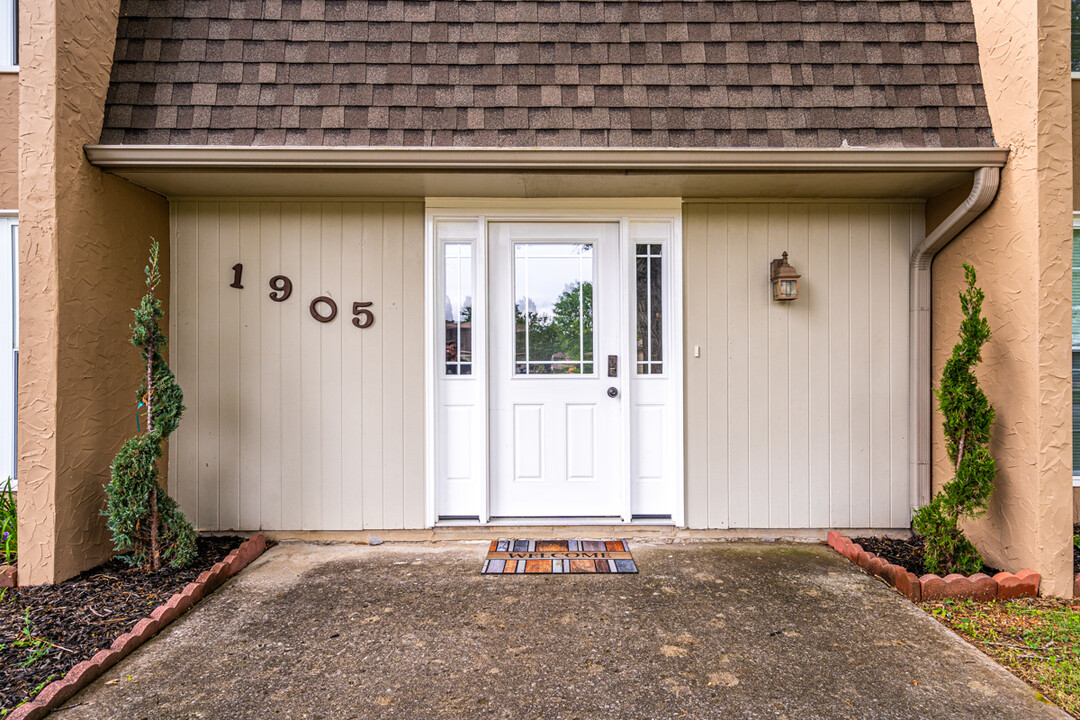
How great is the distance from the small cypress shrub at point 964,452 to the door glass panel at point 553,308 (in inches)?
74.2

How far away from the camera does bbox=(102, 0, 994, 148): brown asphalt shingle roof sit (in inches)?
105

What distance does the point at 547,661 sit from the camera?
6.41 feet

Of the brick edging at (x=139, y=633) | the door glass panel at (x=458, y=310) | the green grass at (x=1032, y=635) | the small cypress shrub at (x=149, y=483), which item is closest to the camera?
the brick edging at (x=139, y=633)

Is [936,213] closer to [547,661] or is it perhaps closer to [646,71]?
[646,71]

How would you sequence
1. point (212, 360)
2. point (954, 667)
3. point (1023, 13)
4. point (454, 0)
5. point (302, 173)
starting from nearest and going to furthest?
1. point (954, 667)
2. point (1023, 13)
3. point (302, 173)
4. point (454, 0)
5. point (212, 360)

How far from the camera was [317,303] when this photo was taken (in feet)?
10.1

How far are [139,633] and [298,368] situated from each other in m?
1.48

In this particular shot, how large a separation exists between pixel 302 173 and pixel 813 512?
3.52 m

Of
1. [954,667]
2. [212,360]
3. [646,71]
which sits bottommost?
[954,667]

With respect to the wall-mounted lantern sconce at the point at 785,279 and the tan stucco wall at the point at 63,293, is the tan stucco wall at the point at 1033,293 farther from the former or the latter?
the tan stucco wall at the point at 63,293

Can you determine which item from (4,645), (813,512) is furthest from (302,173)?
(813,512)

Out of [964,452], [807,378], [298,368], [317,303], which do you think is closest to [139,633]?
[298,368]

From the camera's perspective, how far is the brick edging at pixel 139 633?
170cm

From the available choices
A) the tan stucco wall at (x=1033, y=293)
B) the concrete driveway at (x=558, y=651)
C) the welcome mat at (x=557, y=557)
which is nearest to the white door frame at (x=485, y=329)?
the welcome mat at (x=557, y=557)
